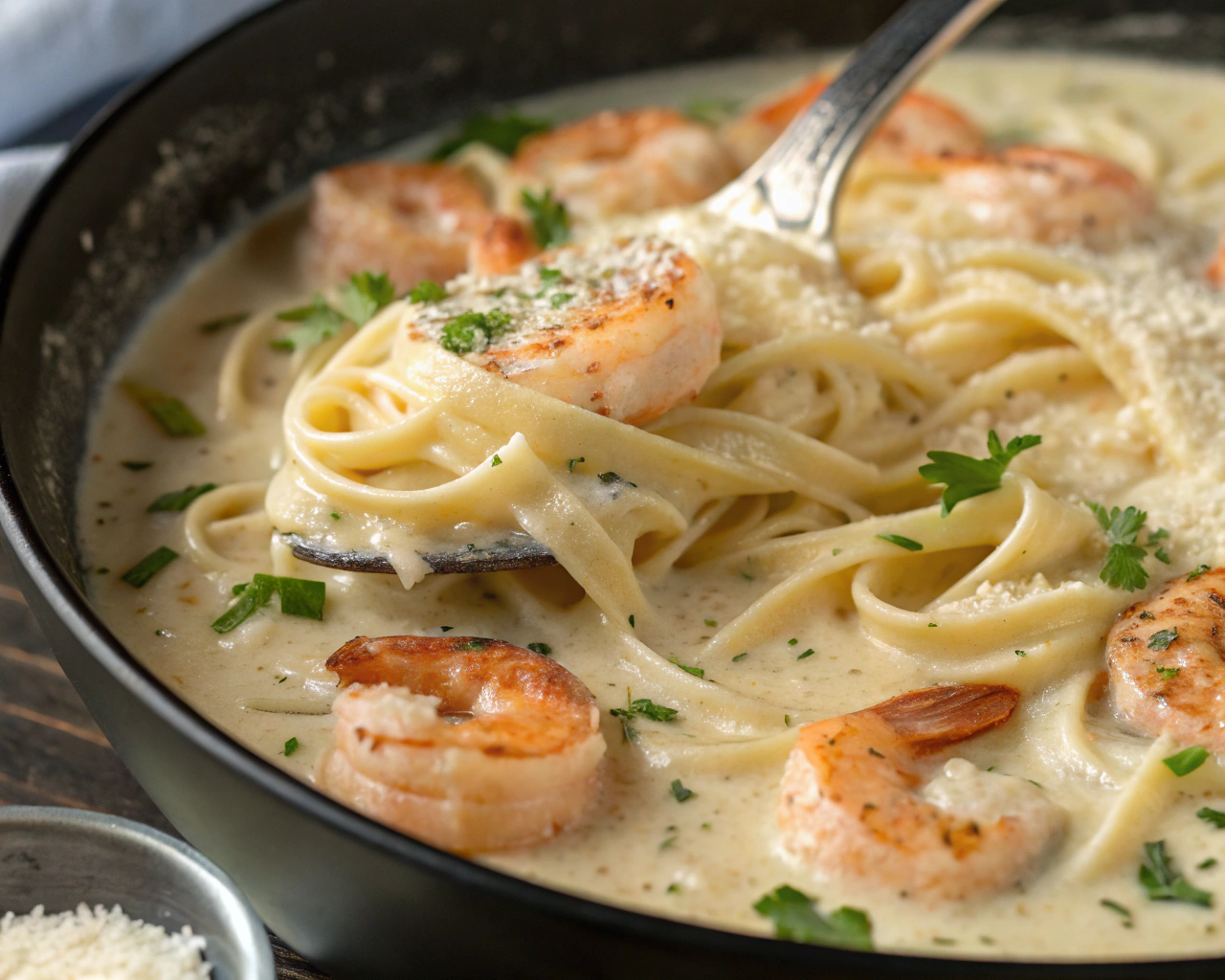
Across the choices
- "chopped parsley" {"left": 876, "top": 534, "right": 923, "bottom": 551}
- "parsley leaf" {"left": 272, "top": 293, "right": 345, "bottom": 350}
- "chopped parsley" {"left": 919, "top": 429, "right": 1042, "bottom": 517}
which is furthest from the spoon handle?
"parsley leaf" {"left": 272, "top": 293, "right": 345, "bottom": 350}

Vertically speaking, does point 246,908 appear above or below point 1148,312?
below

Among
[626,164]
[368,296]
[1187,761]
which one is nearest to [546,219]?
[626,164]

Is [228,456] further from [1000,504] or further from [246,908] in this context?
[1000,504]

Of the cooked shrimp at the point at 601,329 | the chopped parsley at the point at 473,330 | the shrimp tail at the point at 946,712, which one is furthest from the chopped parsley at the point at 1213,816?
the chopped parsley at the point at 473,330

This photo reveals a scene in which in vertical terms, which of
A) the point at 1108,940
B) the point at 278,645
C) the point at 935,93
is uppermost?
the point at 935,93

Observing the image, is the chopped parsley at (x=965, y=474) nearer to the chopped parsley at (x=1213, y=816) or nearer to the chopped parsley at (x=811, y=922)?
the chopped parsley at (x=1213, y=816)

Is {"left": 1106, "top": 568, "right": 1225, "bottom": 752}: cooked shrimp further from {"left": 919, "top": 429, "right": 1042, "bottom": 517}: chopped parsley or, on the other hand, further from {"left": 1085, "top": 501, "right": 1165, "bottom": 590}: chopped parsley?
→ {"left": 919, "top": 429, "right": 1042, "bottom": 517}: chopped parsley

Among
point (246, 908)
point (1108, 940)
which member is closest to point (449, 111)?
point (246, 908)
